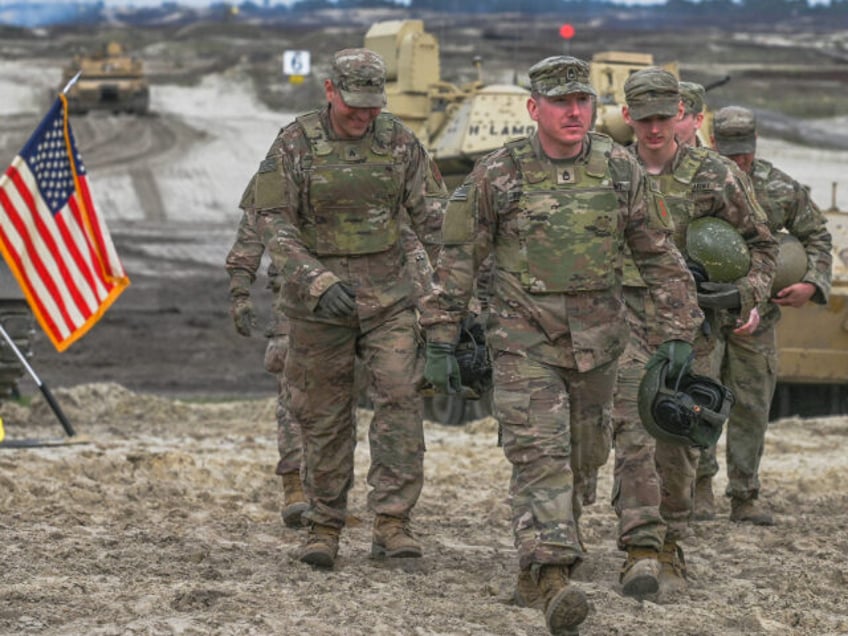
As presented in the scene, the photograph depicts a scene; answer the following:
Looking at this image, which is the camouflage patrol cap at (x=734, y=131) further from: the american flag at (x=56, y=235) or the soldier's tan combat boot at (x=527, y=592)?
the american flag at (x=56, y=235)

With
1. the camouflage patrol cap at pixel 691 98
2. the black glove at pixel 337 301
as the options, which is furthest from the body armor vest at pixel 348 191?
the camouflage patrol cap at pixel 691 98

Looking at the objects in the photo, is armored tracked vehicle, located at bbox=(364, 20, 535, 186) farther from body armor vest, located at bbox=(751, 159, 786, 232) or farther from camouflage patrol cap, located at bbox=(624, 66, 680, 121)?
camouflage patrol cap, located at bbox=(624, 66, 680, 121)

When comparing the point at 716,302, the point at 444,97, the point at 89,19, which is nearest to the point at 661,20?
the point at 89,19

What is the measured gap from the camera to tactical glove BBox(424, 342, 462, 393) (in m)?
6.77

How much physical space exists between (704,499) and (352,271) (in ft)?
8.92

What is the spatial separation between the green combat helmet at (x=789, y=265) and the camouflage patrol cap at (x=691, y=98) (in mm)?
880

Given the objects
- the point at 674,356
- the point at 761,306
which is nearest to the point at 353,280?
the point at 674,356

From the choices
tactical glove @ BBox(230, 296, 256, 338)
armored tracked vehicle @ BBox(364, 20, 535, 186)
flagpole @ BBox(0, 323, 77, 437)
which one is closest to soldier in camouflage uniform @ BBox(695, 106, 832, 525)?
tactical glove @ BBox(230, 296, 256, 338)

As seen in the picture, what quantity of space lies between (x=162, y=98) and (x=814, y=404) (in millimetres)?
44811

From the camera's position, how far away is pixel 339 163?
7.79m

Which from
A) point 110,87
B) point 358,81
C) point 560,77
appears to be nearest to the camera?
point 560,77

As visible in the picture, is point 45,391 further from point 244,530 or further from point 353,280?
point 353,280

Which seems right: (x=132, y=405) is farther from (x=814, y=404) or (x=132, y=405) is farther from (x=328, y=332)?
A: (x=328, y=332)

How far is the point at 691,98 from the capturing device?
28.2 ft
